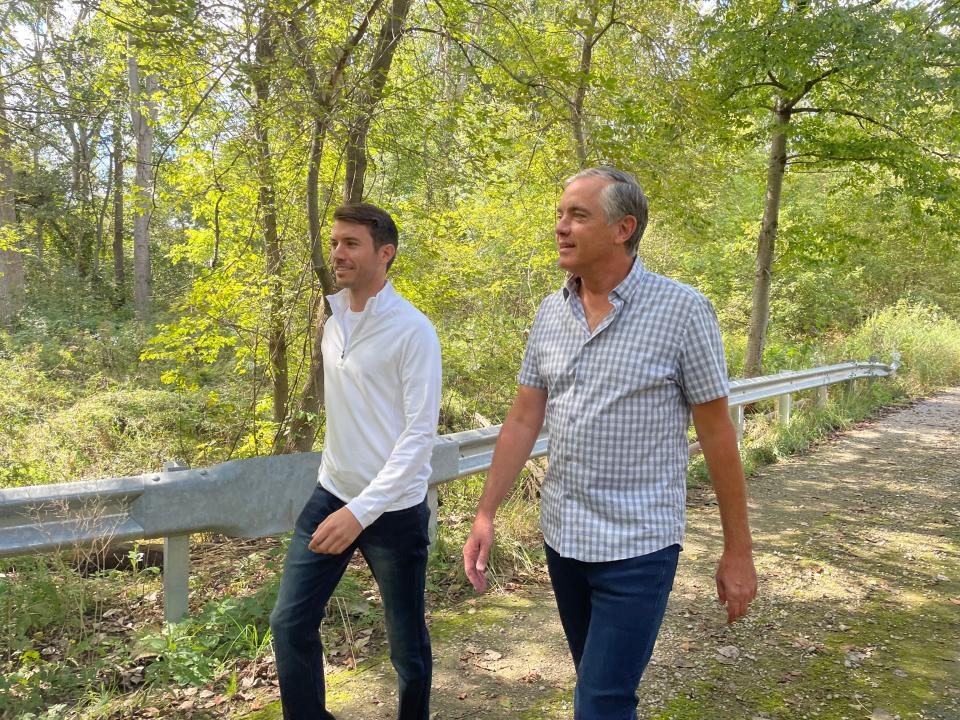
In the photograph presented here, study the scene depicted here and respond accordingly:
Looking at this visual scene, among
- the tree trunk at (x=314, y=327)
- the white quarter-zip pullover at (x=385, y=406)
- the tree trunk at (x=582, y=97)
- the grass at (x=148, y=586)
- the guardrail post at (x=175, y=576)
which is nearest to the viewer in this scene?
the white quarter-zip pullover at (x=385, y=406)

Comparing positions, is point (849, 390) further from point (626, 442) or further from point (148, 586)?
point (626, 442)

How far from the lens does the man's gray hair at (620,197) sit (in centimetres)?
238

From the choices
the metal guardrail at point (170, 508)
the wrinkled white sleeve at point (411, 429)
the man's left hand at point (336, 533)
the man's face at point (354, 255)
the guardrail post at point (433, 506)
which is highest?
the man's face at point (354, 255)

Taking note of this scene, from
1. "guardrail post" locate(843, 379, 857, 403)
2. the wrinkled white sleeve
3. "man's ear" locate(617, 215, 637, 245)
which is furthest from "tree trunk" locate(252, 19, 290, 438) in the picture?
"guardrail post" locate(843, 379, 857, 403)

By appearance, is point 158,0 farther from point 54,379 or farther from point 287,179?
point 54,379

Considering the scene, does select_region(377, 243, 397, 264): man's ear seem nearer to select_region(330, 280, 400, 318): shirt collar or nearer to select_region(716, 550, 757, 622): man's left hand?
select_region(330, 280, 400, 318): shirt collar

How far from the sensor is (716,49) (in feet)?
34.9

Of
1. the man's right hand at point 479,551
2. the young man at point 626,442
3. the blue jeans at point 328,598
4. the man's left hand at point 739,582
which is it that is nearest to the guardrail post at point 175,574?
the blue jeans at point 328,598

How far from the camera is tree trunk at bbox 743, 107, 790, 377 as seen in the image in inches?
481

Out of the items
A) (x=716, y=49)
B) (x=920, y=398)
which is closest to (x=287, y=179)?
(x=716, y=49)

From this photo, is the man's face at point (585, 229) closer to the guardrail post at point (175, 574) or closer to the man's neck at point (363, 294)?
the man's neck at point (363, 294)

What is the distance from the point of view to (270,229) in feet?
21.7

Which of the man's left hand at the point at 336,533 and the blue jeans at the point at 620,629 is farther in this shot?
the man's left hand at the point at 336,533

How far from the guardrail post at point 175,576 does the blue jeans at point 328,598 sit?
1.08 meters
